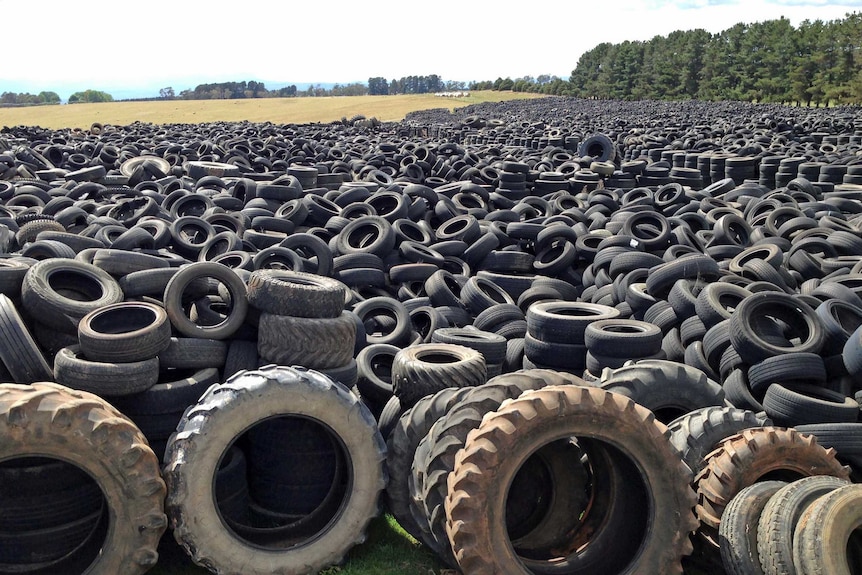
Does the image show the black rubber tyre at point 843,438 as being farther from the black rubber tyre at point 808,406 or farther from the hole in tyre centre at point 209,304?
the hole in tyre centre at point 209,304

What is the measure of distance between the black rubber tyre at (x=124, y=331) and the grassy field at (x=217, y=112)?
61478 mm

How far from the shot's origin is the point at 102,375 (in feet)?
17.5

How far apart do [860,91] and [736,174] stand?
2426 inches

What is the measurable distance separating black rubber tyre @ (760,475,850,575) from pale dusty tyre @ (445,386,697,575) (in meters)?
0.46

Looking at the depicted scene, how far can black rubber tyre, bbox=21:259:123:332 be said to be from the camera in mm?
6199

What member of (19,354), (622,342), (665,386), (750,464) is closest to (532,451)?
(750,464)

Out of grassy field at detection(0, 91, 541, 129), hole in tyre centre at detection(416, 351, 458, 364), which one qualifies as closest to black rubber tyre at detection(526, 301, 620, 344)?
hole in tyre centre at detection(416, 351, 458, 364)

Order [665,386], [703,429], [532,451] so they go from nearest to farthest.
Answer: [532,451]
[703,429]
[665,386]

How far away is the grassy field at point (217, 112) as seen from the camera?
67250 millimetres

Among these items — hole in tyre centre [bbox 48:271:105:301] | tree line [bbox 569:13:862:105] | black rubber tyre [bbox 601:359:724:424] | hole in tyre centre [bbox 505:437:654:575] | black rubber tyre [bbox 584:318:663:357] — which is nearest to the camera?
hole in tyre centre [bbox 505:437:654:575]

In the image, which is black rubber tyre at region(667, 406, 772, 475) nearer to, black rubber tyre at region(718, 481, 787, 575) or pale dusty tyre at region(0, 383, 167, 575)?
black rubber tyre at region(718, 481, 787, 575)

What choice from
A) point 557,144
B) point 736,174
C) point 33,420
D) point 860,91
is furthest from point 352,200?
point 860,91

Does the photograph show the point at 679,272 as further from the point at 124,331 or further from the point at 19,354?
the point at 19,354

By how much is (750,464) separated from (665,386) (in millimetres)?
1200
